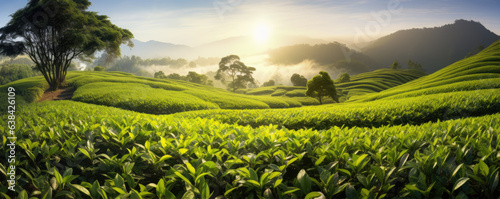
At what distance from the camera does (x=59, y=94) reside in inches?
749

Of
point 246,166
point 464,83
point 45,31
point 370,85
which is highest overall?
point 45,31

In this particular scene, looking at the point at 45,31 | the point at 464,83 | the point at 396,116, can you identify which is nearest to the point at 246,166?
the point at 396,116

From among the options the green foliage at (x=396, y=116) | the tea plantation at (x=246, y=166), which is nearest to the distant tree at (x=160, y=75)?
the green foliage at (x=396, y=116)

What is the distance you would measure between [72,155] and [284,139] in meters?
2.66

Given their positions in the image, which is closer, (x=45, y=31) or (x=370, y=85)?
(x=45, y=31)

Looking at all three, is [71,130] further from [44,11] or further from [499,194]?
[44,11]

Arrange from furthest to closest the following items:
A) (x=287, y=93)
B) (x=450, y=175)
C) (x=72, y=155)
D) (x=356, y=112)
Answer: (x=287, y=93) → (x=356, y=112) → (x=72, y=155) → (x=450, y=175)

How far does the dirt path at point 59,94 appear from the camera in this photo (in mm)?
17125

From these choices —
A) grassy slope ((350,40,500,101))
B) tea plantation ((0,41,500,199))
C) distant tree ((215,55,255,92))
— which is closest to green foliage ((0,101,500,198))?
tea plantation ((0,41,500,199))

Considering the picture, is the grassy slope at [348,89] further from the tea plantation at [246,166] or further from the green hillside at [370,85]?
the tea plantation at [246,166]

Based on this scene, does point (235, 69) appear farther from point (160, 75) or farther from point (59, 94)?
point (160, 75)

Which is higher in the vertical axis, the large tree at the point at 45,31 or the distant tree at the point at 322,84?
the large tree at the point at 45,31

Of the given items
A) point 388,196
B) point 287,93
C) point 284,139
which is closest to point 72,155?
point 284,139

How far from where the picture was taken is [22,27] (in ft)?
43.1
